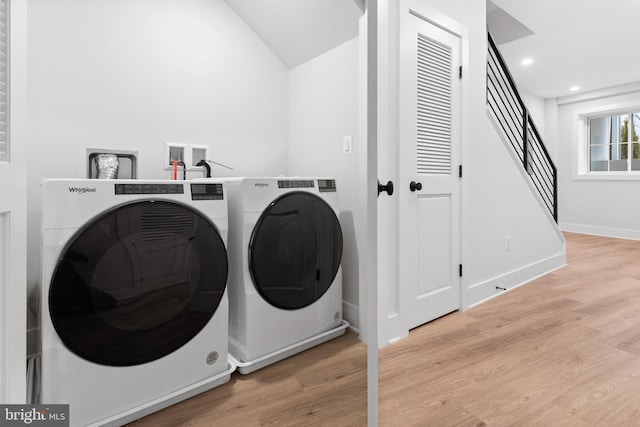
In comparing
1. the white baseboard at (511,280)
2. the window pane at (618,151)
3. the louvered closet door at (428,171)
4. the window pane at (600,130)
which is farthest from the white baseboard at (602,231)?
the louvered closet door at (428,171)

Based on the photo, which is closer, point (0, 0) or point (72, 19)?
point (0, 0)

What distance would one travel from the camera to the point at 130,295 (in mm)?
718

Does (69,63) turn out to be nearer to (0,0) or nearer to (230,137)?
(0,0)

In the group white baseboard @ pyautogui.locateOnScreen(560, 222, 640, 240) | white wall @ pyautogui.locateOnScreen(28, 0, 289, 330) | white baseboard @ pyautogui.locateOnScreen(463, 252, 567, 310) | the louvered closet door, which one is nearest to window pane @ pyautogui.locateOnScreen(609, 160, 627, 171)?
white baseboard @ pyautogui.locateOnScreen(560, 222, 640, 240)

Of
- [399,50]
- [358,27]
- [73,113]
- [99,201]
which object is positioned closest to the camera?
[73,113]

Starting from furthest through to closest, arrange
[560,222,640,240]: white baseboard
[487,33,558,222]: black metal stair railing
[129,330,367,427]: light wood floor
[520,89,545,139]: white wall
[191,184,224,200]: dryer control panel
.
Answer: [520,89,545,139]: white wall < [560,222,640,240]: white baseboard < [487,33,558,222]: black metal stair railing < [191,184,224,200]: dryer control panel < [129,330,367,427]: light wood floor

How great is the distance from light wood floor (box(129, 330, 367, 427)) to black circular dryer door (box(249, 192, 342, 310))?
0.66 feet

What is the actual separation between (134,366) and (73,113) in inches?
20.7

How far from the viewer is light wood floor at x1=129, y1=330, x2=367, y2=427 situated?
70cm

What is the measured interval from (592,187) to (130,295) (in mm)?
5348

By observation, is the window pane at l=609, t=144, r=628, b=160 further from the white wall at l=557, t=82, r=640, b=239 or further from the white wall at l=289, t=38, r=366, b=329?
the white wall at l=289, t=38, r=366, b=329

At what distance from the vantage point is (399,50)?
1.39 m

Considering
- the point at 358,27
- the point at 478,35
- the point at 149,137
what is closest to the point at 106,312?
the point at 149,137

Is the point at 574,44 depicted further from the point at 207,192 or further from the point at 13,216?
the point at 13,216
